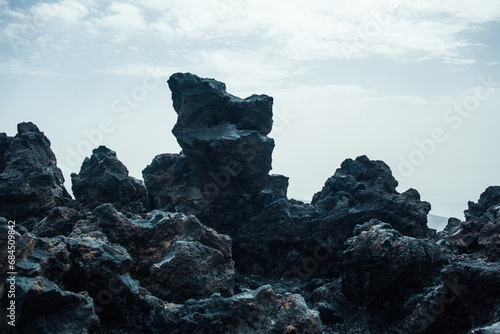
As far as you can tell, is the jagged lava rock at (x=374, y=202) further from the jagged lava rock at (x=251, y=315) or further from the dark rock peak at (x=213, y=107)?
the jagged lava rock at (x=251, y=315)

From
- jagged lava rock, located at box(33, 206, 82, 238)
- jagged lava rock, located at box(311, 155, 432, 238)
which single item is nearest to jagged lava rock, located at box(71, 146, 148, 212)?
jagged lava rock, located at box(33, 206, 82, 238)

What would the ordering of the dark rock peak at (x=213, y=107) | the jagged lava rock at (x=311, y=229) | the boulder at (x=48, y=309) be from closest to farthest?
the boulder at (x=48, y=309) → the jagged lava rock at (x=311, y=229) → the dark rock peak at (x=213, y=107)

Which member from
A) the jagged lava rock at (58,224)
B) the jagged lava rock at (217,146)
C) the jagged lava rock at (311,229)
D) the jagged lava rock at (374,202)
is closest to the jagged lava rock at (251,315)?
the jagged lava rock at (58,224)

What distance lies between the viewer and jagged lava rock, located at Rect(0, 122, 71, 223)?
16.9m

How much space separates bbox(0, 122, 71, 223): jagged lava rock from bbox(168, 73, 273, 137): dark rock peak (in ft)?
20.3

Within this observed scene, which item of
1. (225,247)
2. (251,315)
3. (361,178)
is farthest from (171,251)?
(361,178)

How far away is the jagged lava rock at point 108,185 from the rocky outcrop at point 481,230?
13.2m

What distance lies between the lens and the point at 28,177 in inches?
690

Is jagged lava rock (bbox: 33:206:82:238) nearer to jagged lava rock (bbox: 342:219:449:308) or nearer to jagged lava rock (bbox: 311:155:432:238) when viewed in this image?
jagged lava rock (bbox: 342:219:449:308)

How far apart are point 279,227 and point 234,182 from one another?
2.94 metres

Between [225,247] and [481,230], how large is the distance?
837 cm

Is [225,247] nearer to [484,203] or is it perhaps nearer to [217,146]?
[217,146]

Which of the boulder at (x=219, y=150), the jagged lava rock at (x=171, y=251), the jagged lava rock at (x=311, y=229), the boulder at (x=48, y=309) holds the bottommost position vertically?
the boulder at (x=48, y=309)

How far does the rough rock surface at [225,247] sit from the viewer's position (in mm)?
8172
